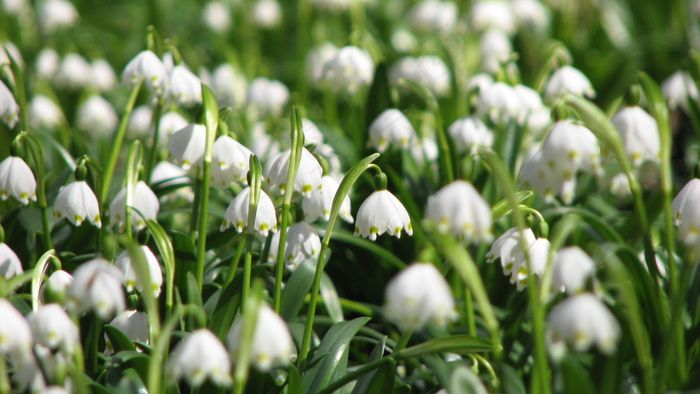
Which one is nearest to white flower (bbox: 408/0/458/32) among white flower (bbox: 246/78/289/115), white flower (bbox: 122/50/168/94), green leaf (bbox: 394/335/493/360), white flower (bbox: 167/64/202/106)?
white flower (bbox: 246/78/289/115)

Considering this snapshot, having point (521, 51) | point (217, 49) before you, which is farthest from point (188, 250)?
point (521, 51)

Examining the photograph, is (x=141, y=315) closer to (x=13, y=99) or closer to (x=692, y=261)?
(x=13, y=99)

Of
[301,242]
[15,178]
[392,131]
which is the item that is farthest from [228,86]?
[301,242]

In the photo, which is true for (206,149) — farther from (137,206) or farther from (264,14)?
(264,14)

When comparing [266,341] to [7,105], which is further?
[7,105]

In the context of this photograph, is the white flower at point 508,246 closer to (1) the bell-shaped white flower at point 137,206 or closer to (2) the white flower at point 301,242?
(2) the white flower at point 301,242

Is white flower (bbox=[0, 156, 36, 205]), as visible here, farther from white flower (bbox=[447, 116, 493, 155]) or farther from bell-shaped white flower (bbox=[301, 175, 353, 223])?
white flower (bbox=[447, 116, 493, 155])

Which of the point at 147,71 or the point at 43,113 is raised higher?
the point at 147,71
